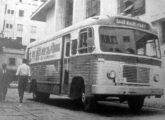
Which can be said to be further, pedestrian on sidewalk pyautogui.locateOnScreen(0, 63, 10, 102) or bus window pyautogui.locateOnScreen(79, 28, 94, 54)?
pedestrian on sidewalk pyautogui.locateOnScreen(0, 63, 10, 102)

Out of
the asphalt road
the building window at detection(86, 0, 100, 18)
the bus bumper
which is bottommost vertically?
the asphalt road

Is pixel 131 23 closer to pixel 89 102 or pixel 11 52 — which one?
pixel 89 102

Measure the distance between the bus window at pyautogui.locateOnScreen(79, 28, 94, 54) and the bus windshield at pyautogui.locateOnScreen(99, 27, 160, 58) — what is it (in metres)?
0.33

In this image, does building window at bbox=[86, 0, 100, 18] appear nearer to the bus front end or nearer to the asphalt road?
the bus front end

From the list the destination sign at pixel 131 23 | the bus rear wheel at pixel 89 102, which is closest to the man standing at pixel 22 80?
the bus rear wheel at pixel 89 102

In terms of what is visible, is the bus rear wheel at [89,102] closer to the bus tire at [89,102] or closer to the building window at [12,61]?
the bus tire at [89,102]

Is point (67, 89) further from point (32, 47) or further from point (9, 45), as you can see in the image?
point (9, 45)

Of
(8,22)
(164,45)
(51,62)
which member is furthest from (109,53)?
(8,22)

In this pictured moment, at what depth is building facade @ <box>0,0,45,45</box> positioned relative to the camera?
56675 mm

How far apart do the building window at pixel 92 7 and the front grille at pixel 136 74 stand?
11591 millimetres

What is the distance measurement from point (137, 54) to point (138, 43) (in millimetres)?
381

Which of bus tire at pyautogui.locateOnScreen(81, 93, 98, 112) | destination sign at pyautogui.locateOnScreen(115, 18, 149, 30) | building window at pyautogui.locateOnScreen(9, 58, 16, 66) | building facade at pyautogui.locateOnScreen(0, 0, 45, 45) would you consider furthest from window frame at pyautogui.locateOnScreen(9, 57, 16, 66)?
destination sign at pyautogui.locateOnScreen(115, 18, 149, 30)

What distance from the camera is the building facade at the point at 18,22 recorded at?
56.7m

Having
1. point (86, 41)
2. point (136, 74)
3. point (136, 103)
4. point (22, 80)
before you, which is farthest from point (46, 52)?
point (136, 74)
